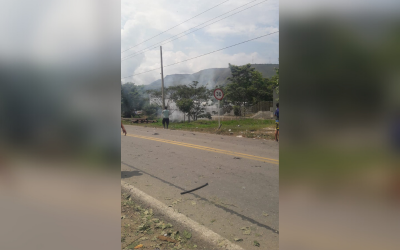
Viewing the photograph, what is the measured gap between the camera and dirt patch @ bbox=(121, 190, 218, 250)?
2.64 metres

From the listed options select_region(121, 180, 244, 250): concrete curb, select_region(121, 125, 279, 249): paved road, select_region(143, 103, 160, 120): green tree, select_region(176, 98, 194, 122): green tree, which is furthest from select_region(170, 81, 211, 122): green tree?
select_region(121, 180, 244, 250): concrete curb

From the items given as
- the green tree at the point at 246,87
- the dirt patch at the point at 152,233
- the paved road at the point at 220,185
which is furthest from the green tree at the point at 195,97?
the dirt patch at the point at 152,233

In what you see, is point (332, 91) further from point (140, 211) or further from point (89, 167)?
point (140, 211)

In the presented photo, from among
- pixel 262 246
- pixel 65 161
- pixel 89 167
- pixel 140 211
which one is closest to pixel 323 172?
pixel 89 167

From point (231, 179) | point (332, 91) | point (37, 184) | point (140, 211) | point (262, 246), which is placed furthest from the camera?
point (231, 179)

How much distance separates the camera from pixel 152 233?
2.91 metres

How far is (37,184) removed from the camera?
116 cm

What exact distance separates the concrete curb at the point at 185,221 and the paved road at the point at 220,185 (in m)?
0.13

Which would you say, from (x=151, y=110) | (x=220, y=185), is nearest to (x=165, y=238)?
(x=220, y=185)

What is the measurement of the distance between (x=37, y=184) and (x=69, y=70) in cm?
55

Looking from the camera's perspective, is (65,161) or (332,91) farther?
(65,161)

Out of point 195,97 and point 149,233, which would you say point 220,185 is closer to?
point 149,233

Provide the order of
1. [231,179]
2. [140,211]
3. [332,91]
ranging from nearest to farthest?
1. [332,91]
2. [140,211]
3. [231,179]

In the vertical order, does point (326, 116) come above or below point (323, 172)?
above
